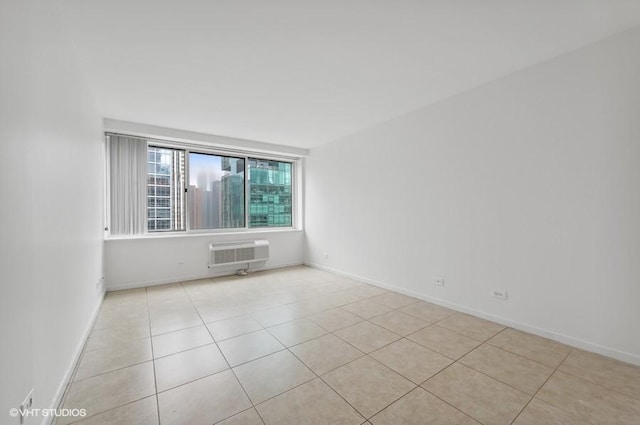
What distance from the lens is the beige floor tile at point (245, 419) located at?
1592mm

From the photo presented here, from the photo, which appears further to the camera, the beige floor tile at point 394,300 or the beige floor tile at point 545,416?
the beige floor tile at point 394,300

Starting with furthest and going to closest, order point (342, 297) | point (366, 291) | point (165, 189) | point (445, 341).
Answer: point (165, 189) → point (366, 291) → point (342, 297) → point (445, 341)

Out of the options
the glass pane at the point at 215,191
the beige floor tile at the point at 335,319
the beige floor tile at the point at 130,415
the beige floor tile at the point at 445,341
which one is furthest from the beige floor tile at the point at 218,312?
the glass pane at the point at 215,191

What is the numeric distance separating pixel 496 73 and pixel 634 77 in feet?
3.37

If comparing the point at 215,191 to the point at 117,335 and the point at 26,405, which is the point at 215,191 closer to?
the point at 117,335

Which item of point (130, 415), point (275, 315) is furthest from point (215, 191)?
point (130, 415)

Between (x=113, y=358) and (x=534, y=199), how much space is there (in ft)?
14.0

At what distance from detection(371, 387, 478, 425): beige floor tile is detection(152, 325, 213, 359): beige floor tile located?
5.85 feet

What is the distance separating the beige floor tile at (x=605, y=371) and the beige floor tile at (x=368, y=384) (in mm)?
1387

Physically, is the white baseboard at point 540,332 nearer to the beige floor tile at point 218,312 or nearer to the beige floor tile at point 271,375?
the beige floor tile at point 271,375

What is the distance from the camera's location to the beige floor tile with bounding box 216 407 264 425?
62.7 inches

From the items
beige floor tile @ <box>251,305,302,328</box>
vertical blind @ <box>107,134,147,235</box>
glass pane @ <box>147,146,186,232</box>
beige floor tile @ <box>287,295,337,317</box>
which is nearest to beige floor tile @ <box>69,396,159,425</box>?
beige floor tile @ <box>251,305,302,328</box>

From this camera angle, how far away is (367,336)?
2.71 m

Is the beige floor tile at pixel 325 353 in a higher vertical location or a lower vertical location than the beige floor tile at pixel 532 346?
higher
